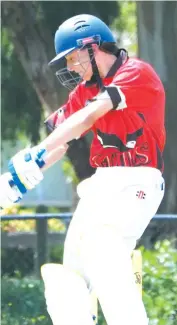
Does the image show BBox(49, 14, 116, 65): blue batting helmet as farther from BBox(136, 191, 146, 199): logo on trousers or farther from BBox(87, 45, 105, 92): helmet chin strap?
BBox(136, 191, 146, 199): logo on trousers

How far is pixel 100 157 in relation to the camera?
15.7 ft

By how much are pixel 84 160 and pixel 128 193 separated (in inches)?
253

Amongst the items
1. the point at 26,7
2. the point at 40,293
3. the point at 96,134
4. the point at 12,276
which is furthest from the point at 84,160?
the point at 96,134

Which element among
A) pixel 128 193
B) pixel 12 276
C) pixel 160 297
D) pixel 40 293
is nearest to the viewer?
pixel 128 193

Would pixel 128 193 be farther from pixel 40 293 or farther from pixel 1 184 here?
pixel 40 293

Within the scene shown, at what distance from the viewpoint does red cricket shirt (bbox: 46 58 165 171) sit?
452cm

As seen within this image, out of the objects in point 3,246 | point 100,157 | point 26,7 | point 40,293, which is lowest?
point 3,246

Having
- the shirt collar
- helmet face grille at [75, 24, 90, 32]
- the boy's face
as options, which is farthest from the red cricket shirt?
helmet face grille at [75, 24, 90, 32]

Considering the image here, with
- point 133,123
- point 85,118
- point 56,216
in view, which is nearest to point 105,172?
point 133,123

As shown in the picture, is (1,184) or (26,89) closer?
(1,184)

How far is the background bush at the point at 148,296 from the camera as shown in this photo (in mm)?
6094

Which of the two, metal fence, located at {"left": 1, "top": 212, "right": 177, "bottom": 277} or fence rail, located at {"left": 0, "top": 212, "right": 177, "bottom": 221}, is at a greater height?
fence rail, located at {"left": 0, "top": 212, "right": 177, "bottom": 221}

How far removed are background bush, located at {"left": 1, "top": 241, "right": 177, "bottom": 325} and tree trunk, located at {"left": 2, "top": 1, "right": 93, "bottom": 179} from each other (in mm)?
4106

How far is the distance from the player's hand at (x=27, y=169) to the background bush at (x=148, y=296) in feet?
6.59
